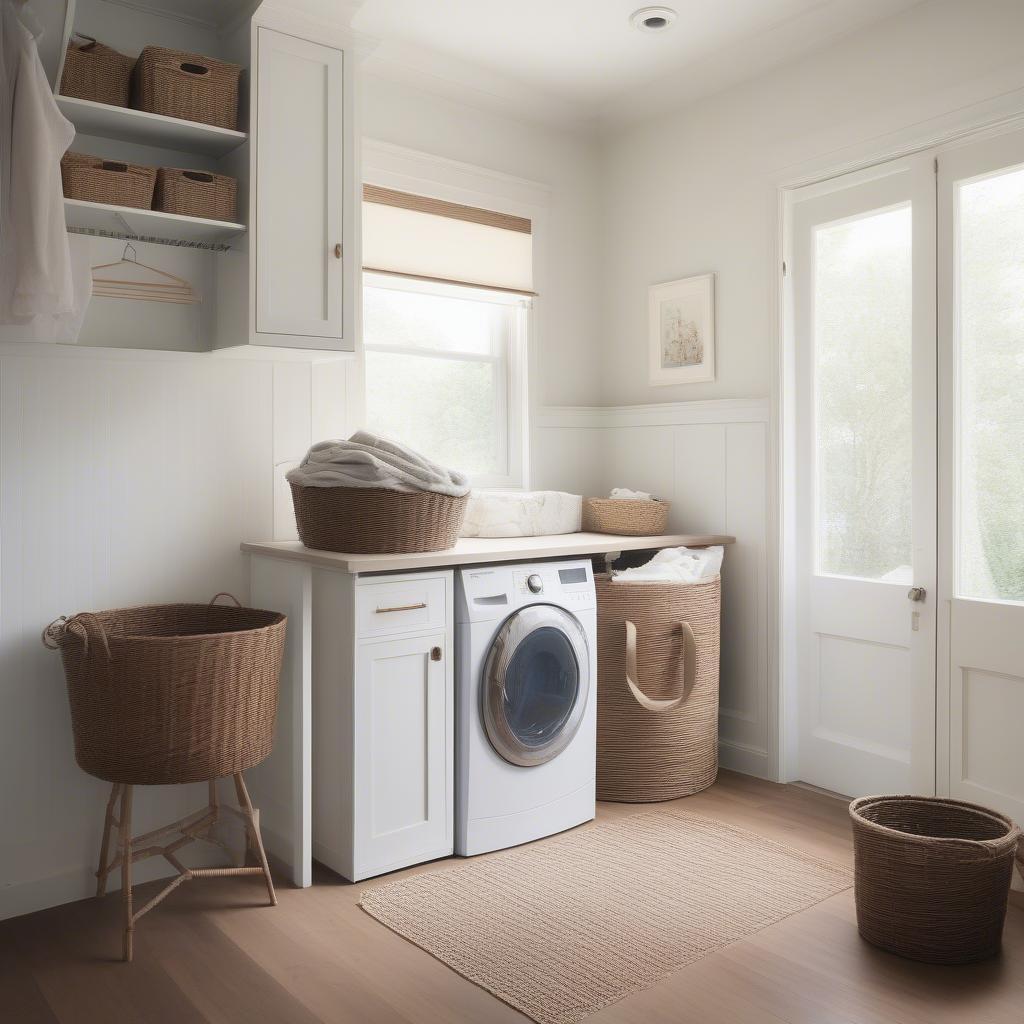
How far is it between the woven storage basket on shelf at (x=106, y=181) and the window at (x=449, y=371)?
939mm

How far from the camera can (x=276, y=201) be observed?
257 centimetres

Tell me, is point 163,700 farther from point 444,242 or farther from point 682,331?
point 682,331

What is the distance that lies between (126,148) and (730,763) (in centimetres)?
280

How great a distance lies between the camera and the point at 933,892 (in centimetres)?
207

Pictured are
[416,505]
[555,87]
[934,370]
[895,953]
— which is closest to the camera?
[895,953]

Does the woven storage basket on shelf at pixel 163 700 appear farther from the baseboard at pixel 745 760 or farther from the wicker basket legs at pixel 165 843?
the baseboard at pixel 745 760

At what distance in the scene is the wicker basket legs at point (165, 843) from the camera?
225cm

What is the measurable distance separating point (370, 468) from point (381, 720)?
2.17 feet

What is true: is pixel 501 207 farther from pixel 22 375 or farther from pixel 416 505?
pixel 22 375

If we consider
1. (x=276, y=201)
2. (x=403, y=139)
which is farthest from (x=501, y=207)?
(x=276, y=201)

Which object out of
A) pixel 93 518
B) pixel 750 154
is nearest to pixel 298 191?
pixel 93 518

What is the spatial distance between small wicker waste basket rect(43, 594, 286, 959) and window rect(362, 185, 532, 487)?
128 cm

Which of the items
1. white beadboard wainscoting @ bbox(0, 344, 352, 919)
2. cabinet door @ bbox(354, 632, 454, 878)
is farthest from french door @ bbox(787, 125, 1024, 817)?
white beadboard wainscoting @ bbox(0, 344, 352, 919)

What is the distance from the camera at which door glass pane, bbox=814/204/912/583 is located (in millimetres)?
2965
